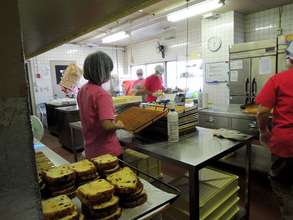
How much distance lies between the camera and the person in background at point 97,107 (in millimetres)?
1577

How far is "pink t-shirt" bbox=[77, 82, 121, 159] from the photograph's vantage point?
156 cm

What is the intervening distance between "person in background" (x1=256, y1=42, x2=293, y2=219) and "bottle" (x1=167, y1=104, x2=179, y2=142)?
2.47 ft

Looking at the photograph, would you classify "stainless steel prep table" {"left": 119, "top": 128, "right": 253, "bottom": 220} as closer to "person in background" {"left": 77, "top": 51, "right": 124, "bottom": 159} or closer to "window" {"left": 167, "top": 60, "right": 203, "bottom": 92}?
"person in background" {"left": 77, "top": 51, "right": 124, "bottom": 159}

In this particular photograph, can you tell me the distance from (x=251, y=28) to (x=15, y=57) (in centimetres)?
515

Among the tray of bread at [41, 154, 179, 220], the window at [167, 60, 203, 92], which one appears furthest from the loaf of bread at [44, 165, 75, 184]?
the window at [167, 60, 203, 92]

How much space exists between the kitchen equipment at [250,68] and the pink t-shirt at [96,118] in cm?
309

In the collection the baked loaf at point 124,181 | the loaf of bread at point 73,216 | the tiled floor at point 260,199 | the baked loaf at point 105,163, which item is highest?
the baked loaf at point 105,163

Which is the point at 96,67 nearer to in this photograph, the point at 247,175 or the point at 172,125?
the point at 172,125

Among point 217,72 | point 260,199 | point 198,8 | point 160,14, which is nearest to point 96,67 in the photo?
point 260,199

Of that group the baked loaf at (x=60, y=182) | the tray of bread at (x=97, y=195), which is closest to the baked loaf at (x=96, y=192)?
the tray of bread at (x=97, y=195)

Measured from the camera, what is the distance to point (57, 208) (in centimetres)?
77

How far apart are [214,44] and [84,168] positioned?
4.47m

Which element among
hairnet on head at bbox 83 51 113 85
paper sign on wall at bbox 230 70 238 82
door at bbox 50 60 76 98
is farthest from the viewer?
door at bbox 50 60 76 98

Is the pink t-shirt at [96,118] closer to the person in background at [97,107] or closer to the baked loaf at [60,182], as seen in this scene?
the person in background at [97,107]
